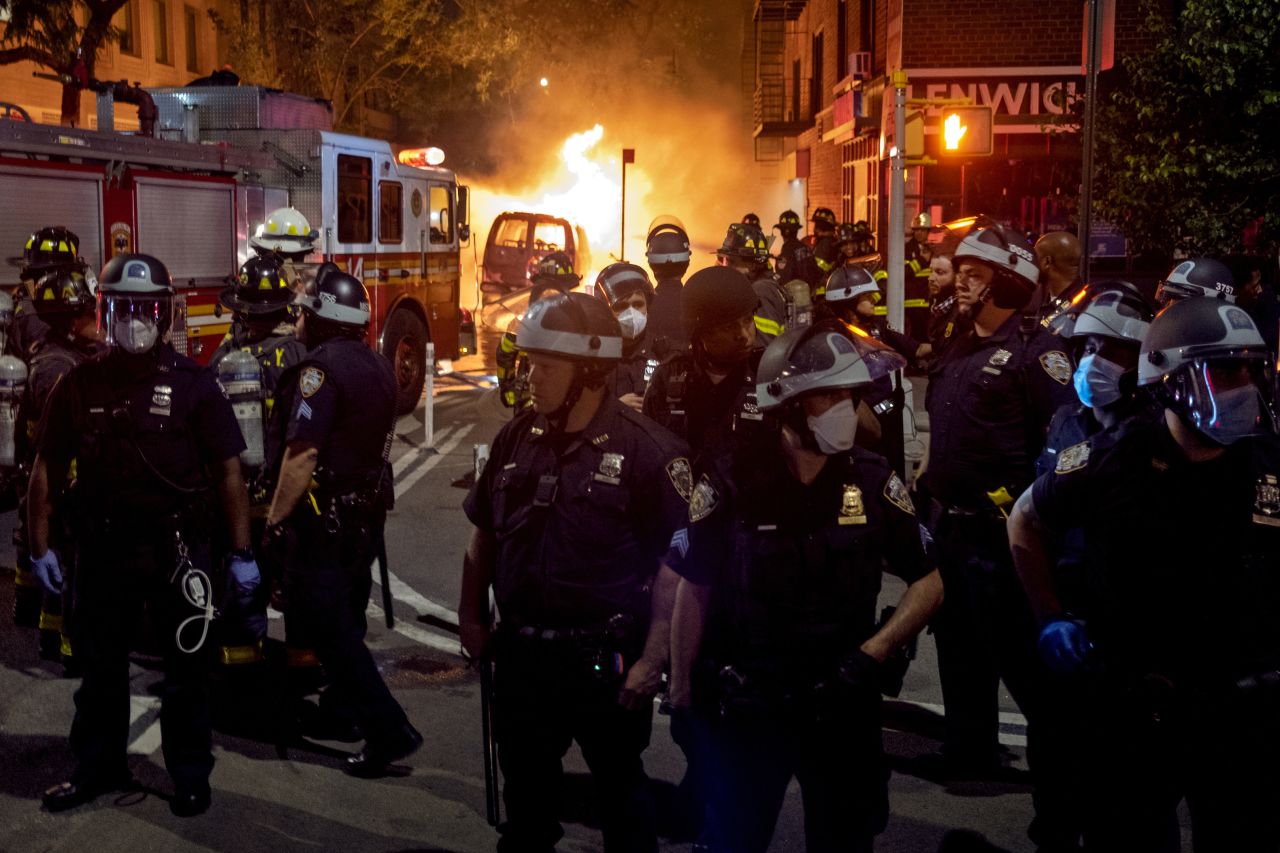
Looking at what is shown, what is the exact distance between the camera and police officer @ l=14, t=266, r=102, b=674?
6.25 metres

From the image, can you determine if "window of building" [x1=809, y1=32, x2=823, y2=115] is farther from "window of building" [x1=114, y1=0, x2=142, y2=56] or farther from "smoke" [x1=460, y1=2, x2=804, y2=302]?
"window of building" [x1=114, y1=0, x2=142, y2=56]

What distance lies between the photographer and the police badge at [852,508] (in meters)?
3.54

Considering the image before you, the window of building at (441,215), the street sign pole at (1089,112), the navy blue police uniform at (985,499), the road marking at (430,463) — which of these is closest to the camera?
the navy blue police uniform at (985,499)

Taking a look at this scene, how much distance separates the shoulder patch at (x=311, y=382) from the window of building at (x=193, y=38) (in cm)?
3295

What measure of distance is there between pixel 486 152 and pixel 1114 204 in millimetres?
34663

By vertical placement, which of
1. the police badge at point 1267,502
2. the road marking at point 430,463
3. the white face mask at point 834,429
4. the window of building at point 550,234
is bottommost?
the road marking at point 430,463

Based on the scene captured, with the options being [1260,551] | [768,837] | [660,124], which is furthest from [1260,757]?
[660,124]

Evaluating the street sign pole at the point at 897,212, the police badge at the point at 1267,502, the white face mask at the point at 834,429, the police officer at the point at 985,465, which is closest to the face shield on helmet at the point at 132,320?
the white face mask at the point at 834,429

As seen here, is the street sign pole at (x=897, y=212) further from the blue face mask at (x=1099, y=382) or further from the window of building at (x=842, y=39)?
the window of building at (x=842, y=39)

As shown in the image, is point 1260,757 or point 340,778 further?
point 340,778

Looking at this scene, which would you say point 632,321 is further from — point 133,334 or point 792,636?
point 792,636

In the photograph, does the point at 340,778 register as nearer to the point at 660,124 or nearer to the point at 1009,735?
the point at 1009,735

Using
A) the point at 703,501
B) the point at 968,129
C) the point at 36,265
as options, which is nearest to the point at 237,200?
the point at 36,265

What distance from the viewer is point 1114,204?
46.2ft
